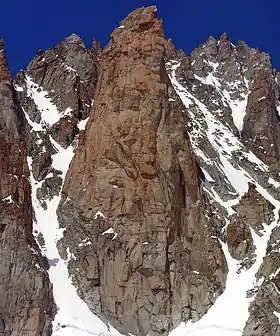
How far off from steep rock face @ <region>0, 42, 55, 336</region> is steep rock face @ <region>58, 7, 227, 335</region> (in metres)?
4.19

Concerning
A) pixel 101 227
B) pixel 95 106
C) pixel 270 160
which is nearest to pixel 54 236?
pixel 101 227

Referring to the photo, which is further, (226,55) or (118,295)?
(226,55)

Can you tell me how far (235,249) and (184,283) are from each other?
926cm

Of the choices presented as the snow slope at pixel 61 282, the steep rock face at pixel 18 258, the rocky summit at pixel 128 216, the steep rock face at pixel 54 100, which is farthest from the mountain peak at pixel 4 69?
the steep rock face at pixel 18 258

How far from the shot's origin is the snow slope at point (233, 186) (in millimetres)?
66062

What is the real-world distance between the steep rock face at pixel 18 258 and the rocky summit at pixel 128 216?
0.13 m

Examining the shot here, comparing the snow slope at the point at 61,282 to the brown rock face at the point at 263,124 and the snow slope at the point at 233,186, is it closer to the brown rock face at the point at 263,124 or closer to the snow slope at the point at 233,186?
the snow slope at the point at 233,186

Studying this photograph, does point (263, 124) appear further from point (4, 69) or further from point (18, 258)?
point (18, 258)

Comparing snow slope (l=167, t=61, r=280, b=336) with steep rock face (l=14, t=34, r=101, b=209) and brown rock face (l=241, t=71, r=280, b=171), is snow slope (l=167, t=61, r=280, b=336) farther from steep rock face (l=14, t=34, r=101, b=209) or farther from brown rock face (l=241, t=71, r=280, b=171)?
steep rock face (l=14, t=34, r=101, b=209)

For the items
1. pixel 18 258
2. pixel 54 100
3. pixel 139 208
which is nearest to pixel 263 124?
pixel 54 100

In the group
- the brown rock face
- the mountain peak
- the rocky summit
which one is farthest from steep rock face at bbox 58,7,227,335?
the brown rock face

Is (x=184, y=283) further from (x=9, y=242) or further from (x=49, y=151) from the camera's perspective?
(x=49, y=151)

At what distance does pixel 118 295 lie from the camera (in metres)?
67.6

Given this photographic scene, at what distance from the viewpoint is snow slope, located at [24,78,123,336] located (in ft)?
207
